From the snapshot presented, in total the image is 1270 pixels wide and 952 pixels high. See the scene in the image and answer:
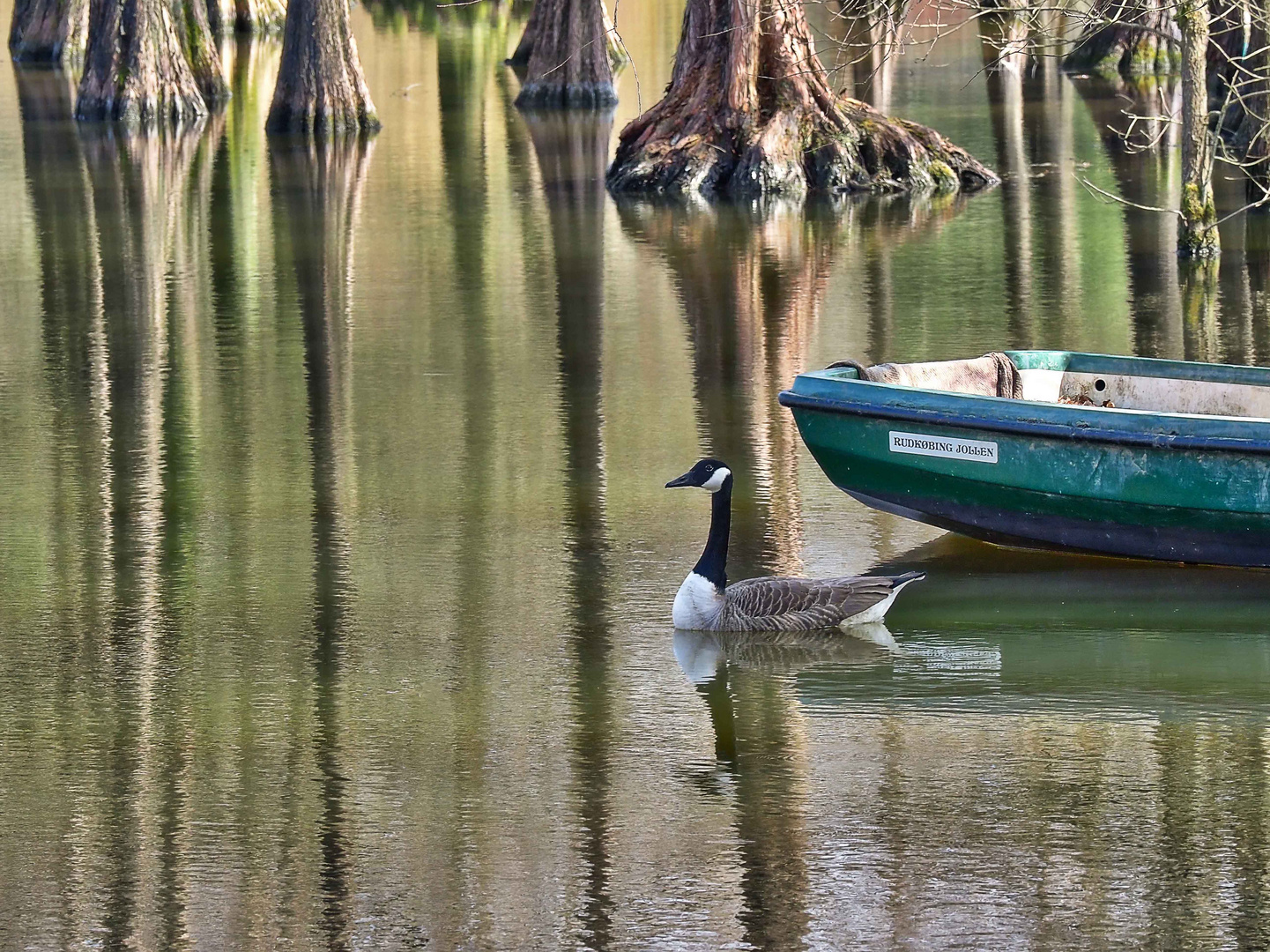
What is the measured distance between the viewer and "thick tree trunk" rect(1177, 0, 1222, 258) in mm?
19234

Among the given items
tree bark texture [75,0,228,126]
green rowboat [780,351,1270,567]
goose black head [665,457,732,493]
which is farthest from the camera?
tree bark texture [75,0,228,126]

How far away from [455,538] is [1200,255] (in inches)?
477

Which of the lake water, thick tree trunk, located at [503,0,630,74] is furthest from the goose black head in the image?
thick tree trunk, located at [503,0,630,74]

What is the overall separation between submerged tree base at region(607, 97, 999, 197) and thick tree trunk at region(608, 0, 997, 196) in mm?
12

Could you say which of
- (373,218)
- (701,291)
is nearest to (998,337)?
(701,291)

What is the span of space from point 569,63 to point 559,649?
31538 millimetres

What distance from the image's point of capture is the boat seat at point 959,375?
38.9 feet

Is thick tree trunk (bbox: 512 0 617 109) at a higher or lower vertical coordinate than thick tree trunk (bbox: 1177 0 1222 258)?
higher

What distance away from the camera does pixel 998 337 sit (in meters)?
17.6

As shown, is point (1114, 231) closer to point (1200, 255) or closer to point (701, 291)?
point (1200, 255)

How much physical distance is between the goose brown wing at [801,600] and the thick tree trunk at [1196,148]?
8927mm

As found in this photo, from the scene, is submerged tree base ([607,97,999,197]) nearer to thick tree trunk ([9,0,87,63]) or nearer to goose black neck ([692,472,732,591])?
goose black neck ([692,472,732,591])

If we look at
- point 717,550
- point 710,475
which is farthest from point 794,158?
point 717,550

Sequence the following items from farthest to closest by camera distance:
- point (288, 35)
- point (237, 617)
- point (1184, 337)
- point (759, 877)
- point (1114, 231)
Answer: point (288, 35), point (1114, 231), point (1184, 337), point (237, 617), point (759, 877)
